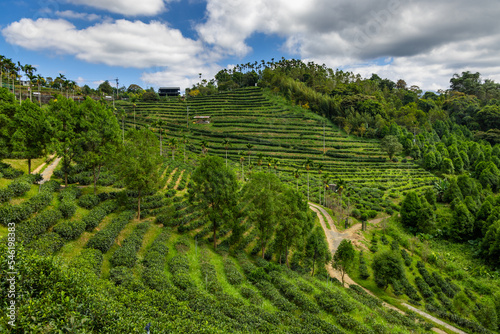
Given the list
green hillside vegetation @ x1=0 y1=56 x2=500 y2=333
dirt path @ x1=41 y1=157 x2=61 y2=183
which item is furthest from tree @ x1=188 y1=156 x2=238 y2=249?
dirt path @ x1=41 y1=157 x2=61 y2=183

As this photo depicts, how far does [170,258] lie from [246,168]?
5132 cm

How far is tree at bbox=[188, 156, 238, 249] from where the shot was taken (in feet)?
103

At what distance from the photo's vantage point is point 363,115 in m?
113

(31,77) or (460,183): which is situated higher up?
(31,77)

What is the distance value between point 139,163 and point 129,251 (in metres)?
12.0

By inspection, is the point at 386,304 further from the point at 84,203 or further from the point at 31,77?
the point at 31,77

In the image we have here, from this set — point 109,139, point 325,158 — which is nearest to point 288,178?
point 325,158

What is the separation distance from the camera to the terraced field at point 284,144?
74.8 meters

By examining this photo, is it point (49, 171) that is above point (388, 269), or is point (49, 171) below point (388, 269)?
above

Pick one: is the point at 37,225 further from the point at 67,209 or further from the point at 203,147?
the point at 203,147

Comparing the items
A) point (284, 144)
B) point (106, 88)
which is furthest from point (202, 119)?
point (106, 88)

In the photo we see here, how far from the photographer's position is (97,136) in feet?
106

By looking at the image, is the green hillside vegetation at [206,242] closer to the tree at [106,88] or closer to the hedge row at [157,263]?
the hedge row at [157,263]

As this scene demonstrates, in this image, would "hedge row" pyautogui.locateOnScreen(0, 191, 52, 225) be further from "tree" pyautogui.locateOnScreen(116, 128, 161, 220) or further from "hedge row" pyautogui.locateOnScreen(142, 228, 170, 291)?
"hedge row" pyautogui.locateOnScreen(142, 228, 170, 291)
